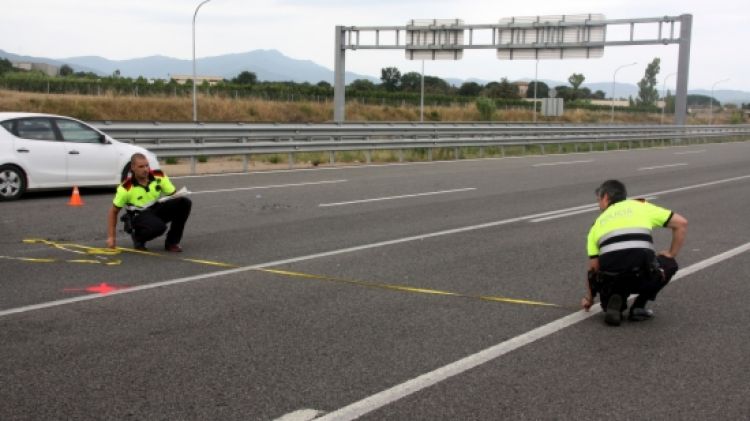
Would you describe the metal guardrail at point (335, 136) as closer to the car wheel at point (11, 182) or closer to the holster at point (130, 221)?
the car wheel at point (11, 182)

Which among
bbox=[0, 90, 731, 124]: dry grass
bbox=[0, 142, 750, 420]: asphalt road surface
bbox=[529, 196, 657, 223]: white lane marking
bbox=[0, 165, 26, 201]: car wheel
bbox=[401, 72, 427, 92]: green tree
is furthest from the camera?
bbox=[401, 72, 427, 92]: green tree

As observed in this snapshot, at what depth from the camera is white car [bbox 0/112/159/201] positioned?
12.8 meters

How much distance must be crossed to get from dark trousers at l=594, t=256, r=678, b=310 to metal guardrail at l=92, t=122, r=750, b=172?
12684 mm

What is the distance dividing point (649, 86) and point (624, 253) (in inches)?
5517

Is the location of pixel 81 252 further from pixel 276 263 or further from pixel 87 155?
pixel 87 155

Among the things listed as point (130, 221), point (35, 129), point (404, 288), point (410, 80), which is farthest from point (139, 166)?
point (410, 80)

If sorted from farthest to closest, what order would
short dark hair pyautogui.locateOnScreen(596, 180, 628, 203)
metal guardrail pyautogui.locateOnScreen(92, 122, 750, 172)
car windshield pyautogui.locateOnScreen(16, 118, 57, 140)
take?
metal guardrail pyautogui.locateOnScreen(92, 122, 750, 172) → car windshield pyautogui.locateOnScreen(16, 118, 57, 140) → short dark hair pyautogui.locateOnScreen(596, 180, 628, 203)

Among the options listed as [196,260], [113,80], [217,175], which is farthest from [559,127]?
[113,80]

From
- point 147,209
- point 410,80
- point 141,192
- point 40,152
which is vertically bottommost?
point 147,209

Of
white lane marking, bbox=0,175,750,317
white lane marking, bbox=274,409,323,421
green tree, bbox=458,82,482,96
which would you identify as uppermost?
green tree, bbox=458,82,482,96

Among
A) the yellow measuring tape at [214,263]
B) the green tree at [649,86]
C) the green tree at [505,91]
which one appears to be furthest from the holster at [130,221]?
the green tree at [649,86]

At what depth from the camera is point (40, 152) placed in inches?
518

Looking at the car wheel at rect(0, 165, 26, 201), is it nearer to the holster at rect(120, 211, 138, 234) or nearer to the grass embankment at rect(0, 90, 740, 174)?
the holster at rect(120, 211, 138, 234)

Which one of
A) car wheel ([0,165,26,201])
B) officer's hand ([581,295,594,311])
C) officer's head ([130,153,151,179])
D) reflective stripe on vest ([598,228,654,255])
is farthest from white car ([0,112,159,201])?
reflective stripe on vest ([598,228,654,255])
